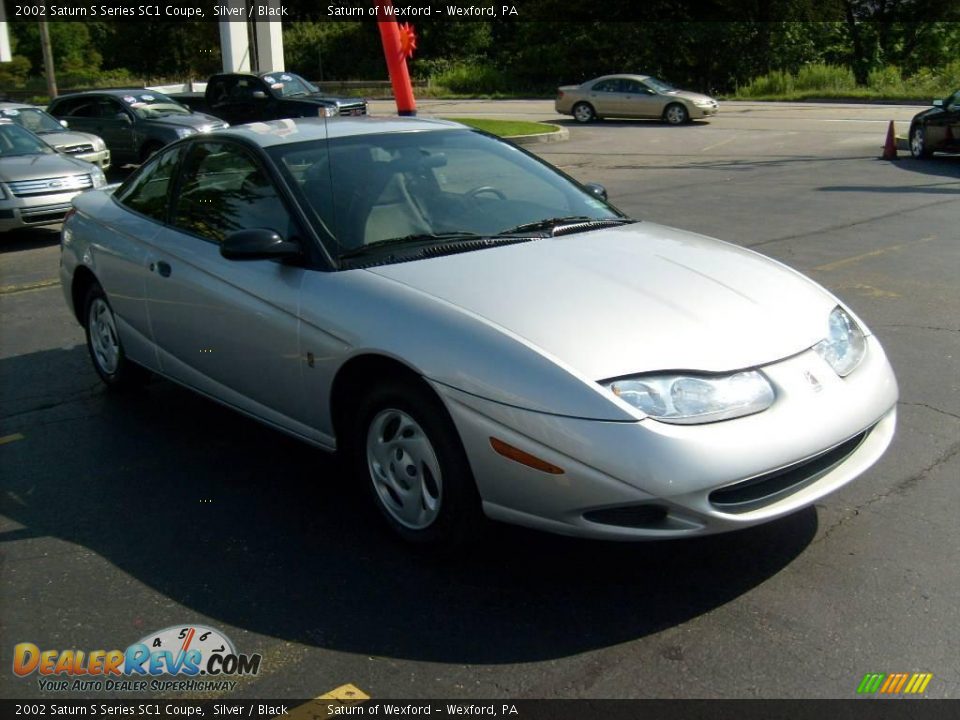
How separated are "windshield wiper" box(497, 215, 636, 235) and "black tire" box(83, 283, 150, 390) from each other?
255cm

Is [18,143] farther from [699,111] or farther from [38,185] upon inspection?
[699,111]

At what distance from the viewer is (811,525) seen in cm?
434

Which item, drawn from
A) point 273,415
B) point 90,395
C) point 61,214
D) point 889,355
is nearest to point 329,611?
point 273,415

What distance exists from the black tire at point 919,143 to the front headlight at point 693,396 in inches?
674

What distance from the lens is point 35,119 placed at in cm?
1772

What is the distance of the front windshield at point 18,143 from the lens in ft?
45.7

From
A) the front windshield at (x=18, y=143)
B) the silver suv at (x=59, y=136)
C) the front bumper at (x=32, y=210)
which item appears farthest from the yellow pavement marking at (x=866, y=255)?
the silver suv at (x=59, y=136)

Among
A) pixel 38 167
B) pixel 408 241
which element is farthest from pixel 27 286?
pixel 408 241

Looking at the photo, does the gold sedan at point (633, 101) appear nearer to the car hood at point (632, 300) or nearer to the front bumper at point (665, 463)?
the car hood at point (632, 300)

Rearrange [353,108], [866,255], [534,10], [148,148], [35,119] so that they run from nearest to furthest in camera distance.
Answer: [866,255] < [35,119] < [148,148] < [353,108] < [534,10]

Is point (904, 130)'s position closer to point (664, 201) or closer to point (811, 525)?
point (664, 201)

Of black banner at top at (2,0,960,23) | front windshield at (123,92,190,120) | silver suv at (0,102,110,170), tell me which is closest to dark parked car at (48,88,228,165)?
front windshield at (123,92,190,120)

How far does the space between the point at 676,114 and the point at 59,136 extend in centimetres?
1782

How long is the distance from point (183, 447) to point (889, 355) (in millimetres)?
4298
